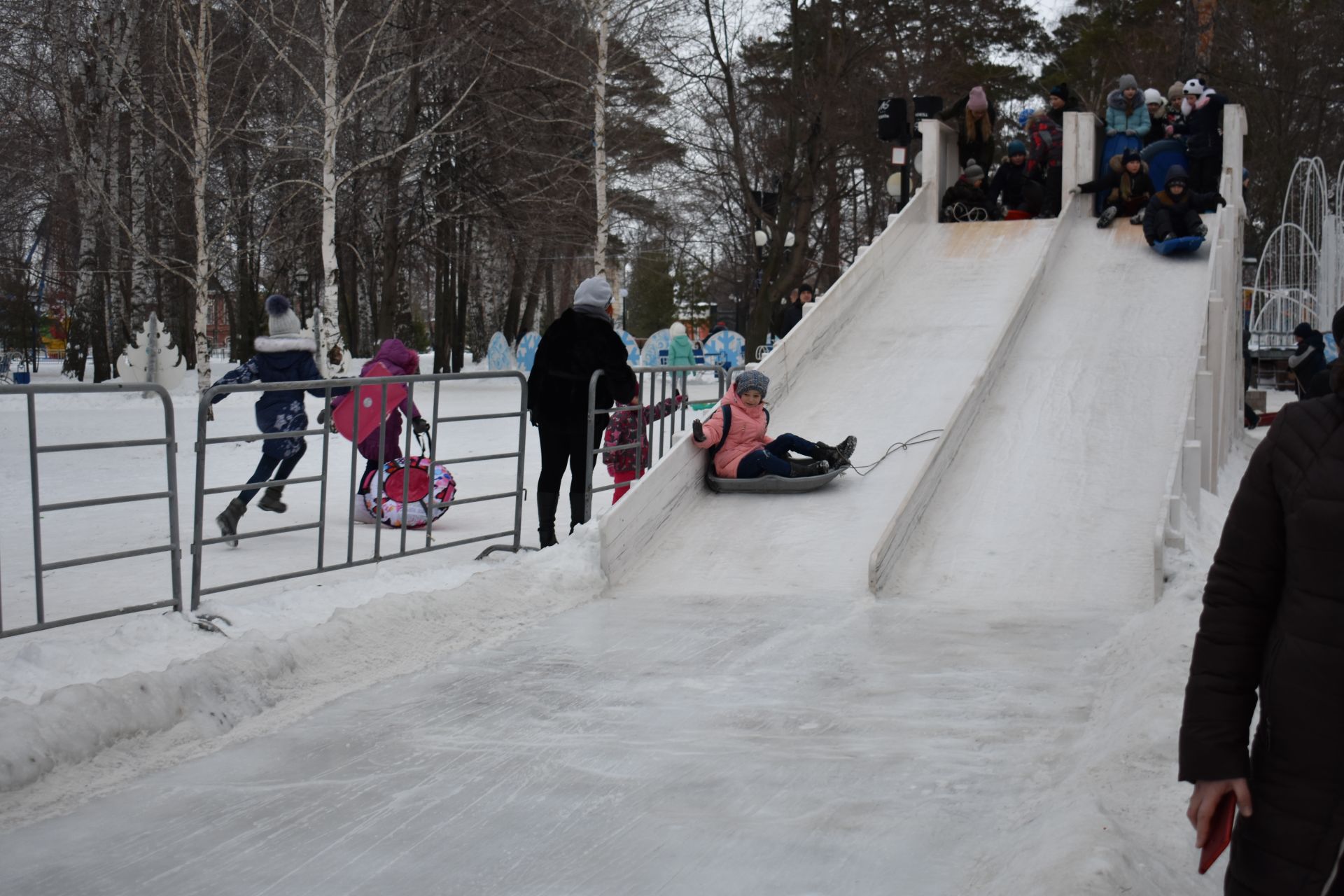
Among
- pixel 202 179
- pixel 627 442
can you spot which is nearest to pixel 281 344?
pixel 627 442

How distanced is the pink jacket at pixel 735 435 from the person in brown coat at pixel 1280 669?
22.2ft

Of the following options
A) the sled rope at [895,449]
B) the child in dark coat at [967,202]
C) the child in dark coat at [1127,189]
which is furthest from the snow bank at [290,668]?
the child in dark coat at [967,202]

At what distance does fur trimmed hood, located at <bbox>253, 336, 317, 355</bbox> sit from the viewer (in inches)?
360

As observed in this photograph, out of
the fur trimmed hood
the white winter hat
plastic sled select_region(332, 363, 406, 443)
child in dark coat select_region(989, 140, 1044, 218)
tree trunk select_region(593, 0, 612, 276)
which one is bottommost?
plastic sled select_region(332, 363, 406, 443)

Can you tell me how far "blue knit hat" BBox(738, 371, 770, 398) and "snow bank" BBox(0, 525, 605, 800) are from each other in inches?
80.0

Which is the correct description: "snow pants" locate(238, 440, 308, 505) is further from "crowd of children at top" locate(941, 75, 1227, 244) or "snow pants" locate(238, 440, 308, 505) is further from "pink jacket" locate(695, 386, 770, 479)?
"crowd of children at top" locate(941, 75, 1227, 244)

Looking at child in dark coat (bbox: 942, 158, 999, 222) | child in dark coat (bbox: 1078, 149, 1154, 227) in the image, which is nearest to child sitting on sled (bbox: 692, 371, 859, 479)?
child in dark coat (bbox: 1078, 149, 1154, 227)

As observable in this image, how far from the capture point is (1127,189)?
595 inches

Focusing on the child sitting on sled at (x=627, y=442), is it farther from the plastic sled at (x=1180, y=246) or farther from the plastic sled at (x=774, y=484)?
the plastic sled at (x=1180, y=246)

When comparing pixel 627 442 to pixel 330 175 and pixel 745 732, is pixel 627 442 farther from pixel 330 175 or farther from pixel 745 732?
pixel 330 175

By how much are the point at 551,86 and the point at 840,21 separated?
29.0 feet

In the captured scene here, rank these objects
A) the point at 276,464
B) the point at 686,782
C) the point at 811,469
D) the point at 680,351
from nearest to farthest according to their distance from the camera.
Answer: the point at 686,782 < the point at 276,464 < the point at 811,469 < the point at 680,351

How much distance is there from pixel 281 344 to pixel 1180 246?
Result: 30.4 feet

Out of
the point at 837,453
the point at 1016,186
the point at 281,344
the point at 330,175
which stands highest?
the point at 330,175
